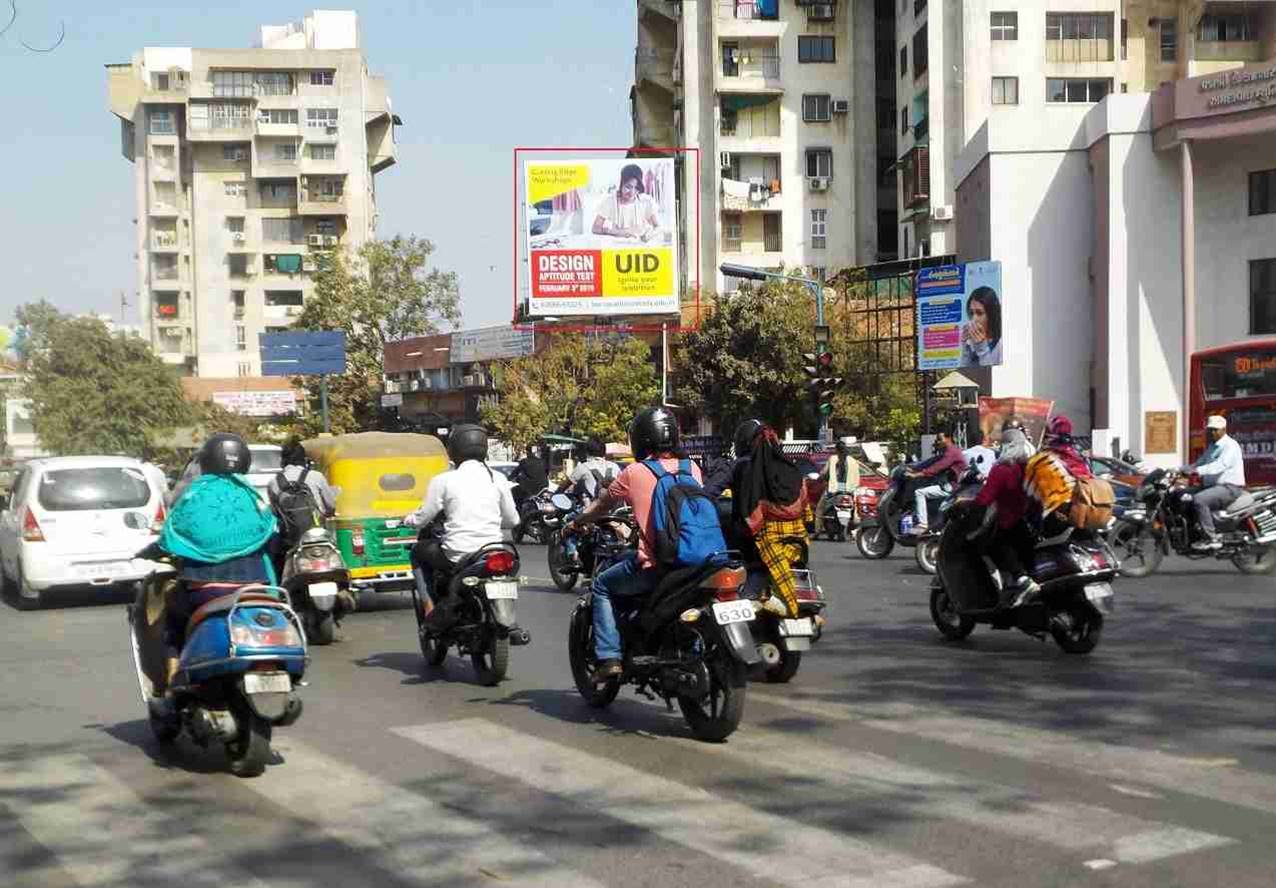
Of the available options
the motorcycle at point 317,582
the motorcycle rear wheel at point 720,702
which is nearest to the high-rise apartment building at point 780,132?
the motorcycle at point 317,582

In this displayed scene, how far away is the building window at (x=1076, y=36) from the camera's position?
2138 inches

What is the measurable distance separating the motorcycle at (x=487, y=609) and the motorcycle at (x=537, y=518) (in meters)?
11.6

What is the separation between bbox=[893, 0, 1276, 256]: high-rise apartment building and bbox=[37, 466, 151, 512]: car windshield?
137 feet

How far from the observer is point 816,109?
6306 cm

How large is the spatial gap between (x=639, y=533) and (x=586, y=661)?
1002 mm

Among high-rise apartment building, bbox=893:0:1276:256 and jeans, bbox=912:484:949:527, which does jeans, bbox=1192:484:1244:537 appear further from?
high-rise apartment building, bbox=893:0:1276:256

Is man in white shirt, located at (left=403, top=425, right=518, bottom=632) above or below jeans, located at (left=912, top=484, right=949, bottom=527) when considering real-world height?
above

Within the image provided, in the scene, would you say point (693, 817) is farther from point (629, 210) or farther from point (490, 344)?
point (490, 344)

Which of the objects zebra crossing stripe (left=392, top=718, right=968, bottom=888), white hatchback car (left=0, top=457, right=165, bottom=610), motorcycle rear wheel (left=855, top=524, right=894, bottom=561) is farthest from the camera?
motorcycle rear wheel (left=855, top=524, right=894, bottom=561)

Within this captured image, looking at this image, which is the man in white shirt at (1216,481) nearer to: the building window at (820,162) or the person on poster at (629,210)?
the person on poster at (629,210)

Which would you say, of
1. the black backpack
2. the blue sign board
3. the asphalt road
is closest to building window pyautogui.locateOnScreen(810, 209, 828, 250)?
the blue sign board

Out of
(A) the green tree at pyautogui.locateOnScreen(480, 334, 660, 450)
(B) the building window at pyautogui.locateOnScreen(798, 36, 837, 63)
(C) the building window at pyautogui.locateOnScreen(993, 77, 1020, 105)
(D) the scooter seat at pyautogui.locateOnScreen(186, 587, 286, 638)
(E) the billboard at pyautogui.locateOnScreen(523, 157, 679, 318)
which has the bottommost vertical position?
(D) the scooter seat at pyautogui.locateOnScreen(186, 587, 286, 638)

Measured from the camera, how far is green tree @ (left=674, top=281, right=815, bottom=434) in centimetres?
5106

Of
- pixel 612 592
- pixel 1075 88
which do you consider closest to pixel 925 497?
pixel 612 592
